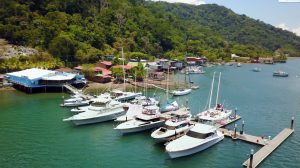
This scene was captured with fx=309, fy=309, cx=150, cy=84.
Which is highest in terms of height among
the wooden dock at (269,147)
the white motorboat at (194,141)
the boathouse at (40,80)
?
the boathouse at (40,80)

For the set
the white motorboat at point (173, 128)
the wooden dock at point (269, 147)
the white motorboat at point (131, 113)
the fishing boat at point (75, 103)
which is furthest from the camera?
the fishing boat at point (75, 103)

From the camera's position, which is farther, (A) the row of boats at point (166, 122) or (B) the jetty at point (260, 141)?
(A) the row of boats at point (166, 122)

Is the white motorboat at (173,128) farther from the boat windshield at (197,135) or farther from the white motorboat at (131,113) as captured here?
the white motorboat at (131,113)

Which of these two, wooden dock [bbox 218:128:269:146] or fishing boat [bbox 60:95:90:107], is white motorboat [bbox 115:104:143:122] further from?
wooden dock [bbox 218:128:269:146]

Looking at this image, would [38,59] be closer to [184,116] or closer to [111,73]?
[111,73]

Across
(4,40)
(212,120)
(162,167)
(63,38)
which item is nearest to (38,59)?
(63,38)

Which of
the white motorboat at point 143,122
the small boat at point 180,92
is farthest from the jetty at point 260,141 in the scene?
the small boat at point 180,92

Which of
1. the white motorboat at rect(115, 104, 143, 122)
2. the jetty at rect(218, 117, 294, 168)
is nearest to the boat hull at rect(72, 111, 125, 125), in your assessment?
the white motorboat at rect(115, 104, 143, 122)
